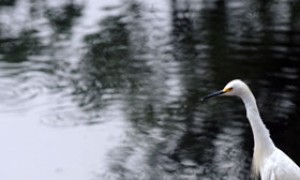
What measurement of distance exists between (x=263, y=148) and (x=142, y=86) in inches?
116

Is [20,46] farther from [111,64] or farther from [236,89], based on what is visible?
[236,89]

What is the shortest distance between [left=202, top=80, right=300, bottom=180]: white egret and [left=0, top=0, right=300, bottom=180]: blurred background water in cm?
64

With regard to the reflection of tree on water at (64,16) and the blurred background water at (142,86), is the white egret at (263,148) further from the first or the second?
the reflection of tree on water at (64,16)

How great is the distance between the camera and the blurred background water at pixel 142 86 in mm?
6887

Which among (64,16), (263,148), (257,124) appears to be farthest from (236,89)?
(64,16)

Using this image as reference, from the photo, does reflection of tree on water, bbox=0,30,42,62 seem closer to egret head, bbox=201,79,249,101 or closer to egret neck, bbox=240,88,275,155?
egret head, bbox=201,79,249,101

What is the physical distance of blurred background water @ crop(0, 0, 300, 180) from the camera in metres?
6.89

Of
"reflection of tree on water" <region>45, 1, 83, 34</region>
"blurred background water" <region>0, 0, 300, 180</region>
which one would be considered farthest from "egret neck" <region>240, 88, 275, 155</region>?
"reflection of tree on water" <region>45, 1, 83, 34</region>

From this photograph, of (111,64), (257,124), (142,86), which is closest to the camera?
(257,124)

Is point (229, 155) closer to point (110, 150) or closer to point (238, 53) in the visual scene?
point (110, 150)

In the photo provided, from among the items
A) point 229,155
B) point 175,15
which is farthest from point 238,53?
point 229,155

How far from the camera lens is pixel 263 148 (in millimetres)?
5742

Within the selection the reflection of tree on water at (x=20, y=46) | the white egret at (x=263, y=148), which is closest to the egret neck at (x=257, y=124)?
the white egret at (x=263, y=148)

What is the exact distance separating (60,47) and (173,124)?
292cm
